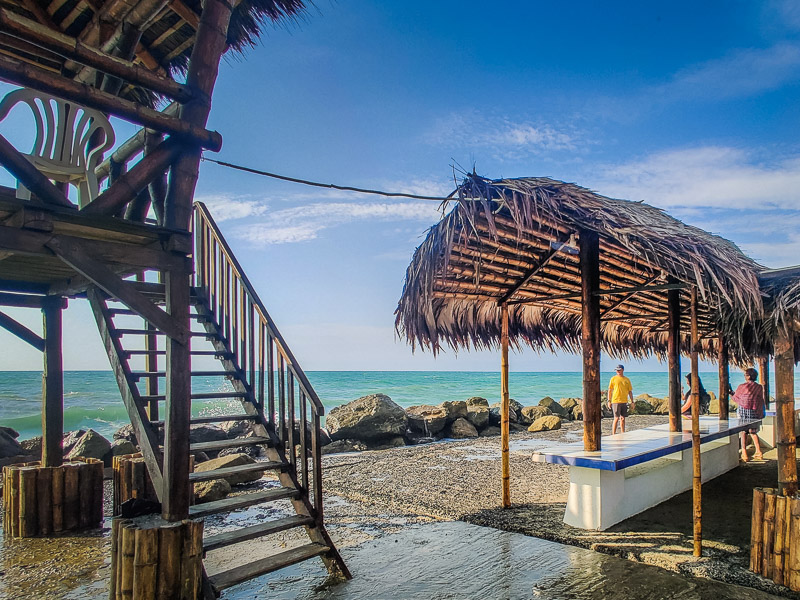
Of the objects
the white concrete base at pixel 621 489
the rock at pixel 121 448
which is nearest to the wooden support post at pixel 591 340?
the white concrete base at pixel 621 489

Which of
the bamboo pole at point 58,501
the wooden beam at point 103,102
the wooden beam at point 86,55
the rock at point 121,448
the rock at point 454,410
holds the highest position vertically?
the wooden beam at point 86,55

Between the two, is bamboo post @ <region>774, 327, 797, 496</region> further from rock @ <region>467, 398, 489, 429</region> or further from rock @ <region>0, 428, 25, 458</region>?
rock @ <region>0, 428, 25, 458</region>

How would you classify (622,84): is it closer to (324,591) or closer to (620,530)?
(620,530)

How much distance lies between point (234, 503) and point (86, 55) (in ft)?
10.1

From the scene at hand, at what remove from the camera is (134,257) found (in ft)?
10.9

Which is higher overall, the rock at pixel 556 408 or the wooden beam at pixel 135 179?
the wooden beam at pixel 135 179

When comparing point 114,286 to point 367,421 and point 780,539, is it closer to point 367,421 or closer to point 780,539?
point 780,539

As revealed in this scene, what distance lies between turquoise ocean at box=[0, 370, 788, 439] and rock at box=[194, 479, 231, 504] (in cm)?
1969

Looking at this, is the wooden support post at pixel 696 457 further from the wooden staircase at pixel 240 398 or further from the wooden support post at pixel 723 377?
the wooden support post at pixel 723 377

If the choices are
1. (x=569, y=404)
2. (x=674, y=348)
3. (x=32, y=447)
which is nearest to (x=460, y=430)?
(x=569, y=404)

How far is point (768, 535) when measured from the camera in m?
3.55

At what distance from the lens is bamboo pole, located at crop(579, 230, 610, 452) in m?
4.99

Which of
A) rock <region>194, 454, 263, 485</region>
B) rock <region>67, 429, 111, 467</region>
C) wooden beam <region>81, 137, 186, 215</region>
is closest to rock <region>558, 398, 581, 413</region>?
rock <region>194, 454, 263, 485</region>

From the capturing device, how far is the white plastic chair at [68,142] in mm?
3430
